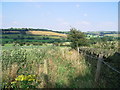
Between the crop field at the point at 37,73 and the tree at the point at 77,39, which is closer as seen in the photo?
the crop field at the point at 37,73

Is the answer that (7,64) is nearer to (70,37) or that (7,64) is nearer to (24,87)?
(24,87)

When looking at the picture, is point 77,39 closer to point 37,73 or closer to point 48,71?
point 48,71

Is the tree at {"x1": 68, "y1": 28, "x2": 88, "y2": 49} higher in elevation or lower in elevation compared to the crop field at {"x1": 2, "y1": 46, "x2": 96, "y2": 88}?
higher

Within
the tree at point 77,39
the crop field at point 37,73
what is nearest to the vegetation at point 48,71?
the crop field at point 37,73

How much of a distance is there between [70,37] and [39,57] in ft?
46.1

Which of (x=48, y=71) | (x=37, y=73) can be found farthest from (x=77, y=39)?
(x=37, y=73)

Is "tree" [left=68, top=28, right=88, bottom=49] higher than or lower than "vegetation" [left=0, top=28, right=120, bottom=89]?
higher

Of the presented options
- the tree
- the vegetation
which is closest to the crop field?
the vegetation

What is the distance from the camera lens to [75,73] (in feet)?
21.3

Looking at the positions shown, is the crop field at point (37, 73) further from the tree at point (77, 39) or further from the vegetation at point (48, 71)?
the tree at point (77, 39)

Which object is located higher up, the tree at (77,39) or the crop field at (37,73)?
the tree at (77,39)

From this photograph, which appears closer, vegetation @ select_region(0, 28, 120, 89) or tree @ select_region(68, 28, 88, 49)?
vegetation @ select_region(0, 28, 120, 89)

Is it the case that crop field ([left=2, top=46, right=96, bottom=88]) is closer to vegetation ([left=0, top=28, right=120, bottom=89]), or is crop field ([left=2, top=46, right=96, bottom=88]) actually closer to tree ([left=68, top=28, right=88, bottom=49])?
vegetation ([left=0, top=28, right=120, bottom=89])

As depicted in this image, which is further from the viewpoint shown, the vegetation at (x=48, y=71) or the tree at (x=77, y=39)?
the tree at (x=77, y=39)
